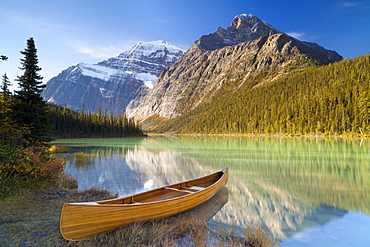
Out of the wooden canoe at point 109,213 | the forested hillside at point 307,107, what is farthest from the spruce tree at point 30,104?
the forested hillside at point 307,107

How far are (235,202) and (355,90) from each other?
84171 millimetres

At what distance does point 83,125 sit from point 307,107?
92.0 meters

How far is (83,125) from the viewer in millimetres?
85625

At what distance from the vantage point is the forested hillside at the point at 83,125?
77250 millimetres

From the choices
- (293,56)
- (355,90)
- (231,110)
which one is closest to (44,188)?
(355,90)

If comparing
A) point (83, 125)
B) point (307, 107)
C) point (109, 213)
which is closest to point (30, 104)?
point (109, 213)

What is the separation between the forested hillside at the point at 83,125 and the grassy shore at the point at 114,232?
2690 inches

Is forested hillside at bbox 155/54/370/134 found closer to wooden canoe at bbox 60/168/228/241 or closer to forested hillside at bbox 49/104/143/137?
forested hillside at bbox 49/104/143/137

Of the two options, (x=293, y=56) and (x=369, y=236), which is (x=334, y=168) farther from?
(x=293, y=56)

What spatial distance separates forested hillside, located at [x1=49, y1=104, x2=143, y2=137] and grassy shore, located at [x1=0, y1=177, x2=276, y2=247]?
68.3 metres

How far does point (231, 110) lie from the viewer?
13112cm

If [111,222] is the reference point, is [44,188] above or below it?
below

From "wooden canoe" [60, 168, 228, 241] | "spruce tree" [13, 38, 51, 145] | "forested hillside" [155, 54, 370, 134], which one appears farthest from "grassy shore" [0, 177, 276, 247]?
"forested hillside" [155, 54, 370, 134]

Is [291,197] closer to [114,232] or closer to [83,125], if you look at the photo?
[114,232]
